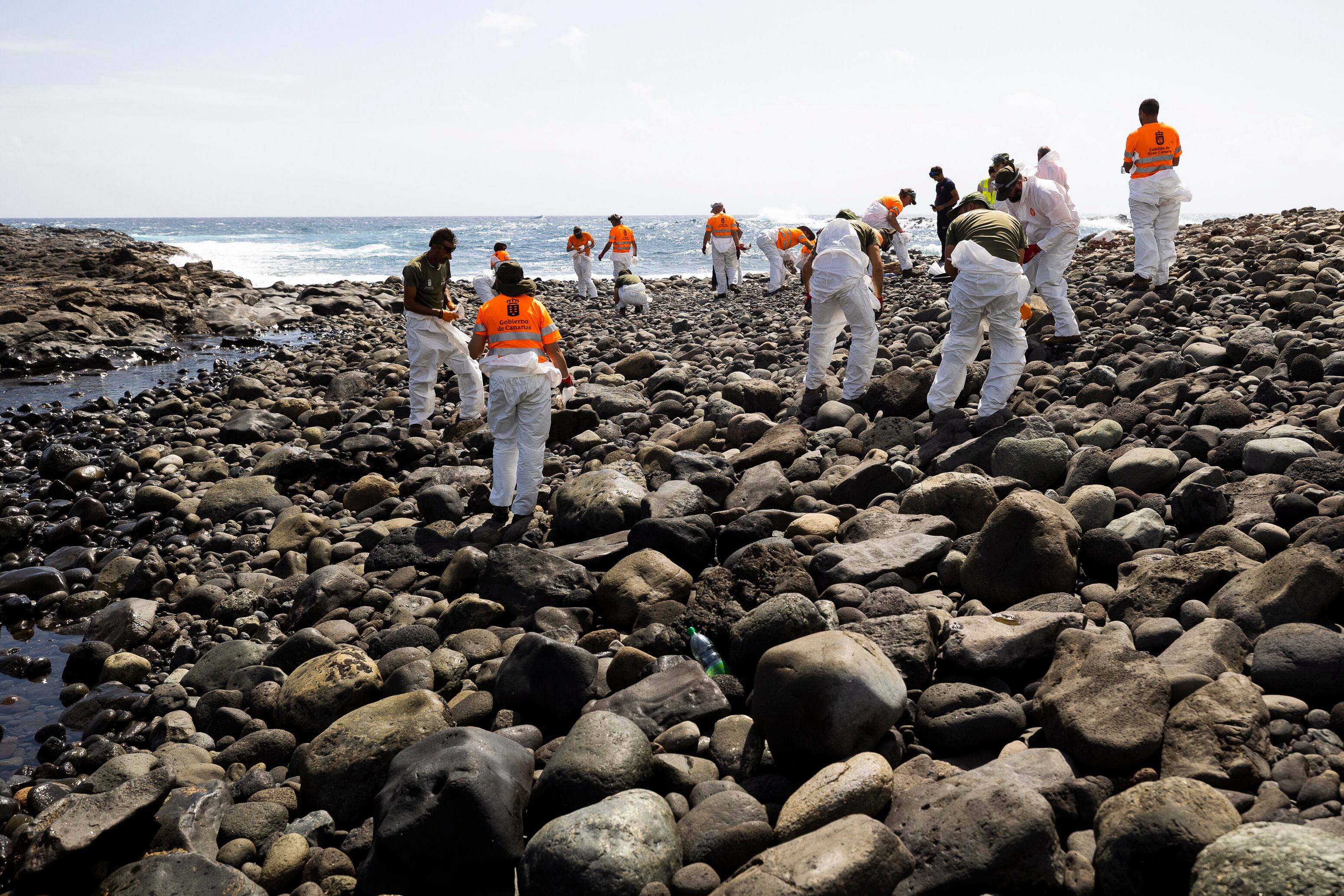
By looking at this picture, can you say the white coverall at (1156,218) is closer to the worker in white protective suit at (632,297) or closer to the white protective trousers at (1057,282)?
the white protective trousers at (1057,282)

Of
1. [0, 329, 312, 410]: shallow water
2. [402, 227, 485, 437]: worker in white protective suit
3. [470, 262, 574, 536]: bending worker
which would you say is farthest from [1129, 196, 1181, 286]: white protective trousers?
[0, 329, 312, 410]: shallow water

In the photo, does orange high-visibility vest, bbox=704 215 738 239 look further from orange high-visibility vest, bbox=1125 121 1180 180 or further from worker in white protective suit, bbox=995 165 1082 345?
worker in white protective suit, bbox=995 165 1082 345

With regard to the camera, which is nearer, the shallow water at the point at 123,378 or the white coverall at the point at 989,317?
the white coverall at the point at 989,317

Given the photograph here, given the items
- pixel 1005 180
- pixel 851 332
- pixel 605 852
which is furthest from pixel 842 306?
pixel 605 852

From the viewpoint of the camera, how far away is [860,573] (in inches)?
192

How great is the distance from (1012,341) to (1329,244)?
7.82 metres

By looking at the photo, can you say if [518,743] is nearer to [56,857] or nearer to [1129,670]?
[56,857]

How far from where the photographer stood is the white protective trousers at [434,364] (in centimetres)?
942

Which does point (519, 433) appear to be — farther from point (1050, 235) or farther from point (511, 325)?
point (1050, 235)

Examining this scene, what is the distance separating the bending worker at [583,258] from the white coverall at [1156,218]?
1402 cm

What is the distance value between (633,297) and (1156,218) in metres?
11.5

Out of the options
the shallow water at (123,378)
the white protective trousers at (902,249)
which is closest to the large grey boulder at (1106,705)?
the shallow water at (123,378)

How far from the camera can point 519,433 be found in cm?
718

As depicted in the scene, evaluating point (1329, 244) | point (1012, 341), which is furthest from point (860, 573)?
point (1329, 244)
